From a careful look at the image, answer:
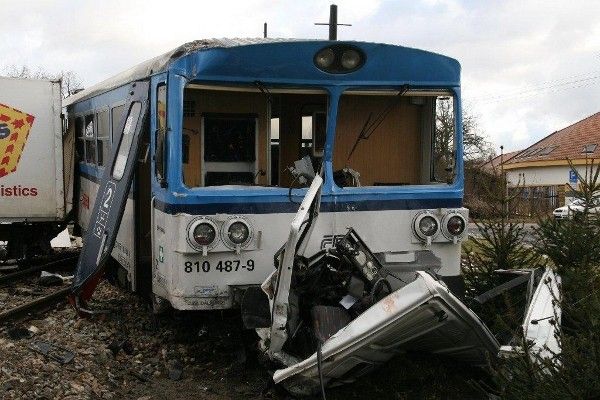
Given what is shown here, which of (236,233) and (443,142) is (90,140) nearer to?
(236,233)

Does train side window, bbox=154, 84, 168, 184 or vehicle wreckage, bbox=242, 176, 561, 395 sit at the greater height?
train side window, bbox=154, 84, 168, 184

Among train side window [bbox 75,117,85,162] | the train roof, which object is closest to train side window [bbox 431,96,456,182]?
the train roof

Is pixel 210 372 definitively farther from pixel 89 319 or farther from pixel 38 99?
pixel 38 99

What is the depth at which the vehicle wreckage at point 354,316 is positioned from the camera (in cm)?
472

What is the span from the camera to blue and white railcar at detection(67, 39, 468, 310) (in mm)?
6191

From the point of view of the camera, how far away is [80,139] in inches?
480

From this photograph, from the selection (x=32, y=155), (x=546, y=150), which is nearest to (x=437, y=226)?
(x=32, y=155)

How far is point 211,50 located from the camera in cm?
600

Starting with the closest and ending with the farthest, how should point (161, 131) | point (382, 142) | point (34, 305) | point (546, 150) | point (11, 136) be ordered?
1. point (161, 131)
2. point (382, 142)
3. point (34, 305)
4. point (11, 136)
5. point (546, 150)

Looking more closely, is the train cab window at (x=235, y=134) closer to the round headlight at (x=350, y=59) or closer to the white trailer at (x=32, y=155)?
the round headlight at (x=350, y=59)

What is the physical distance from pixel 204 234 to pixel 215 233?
93 millimetres

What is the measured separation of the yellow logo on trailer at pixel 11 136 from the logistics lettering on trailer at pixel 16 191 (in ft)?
0.75

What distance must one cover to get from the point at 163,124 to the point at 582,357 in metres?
3.95

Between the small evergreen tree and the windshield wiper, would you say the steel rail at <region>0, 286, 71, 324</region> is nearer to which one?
the windshield wiper
